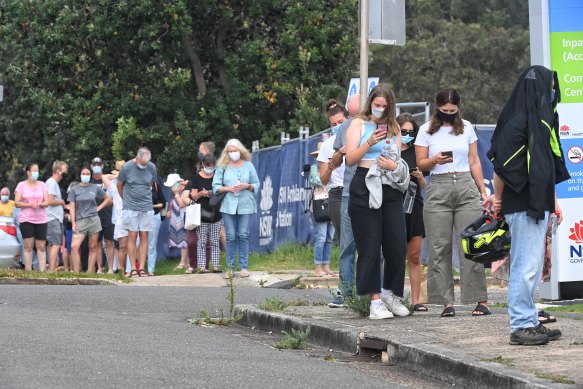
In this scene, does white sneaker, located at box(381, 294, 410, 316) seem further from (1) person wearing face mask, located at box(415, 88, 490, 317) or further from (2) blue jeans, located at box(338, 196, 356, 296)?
(2) blue jeans, located at box(338, 196, 356, 296)

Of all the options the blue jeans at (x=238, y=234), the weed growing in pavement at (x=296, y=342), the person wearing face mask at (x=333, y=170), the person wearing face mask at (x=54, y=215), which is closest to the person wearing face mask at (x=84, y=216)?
the person wearing face mask at (x=54, y=215)

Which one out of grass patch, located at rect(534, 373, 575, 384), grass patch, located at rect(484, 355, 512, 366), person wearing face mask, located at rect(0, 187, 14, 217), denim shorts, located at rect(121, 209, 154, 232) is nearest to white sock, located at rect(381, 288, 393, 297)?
grass patch, located at rect(484, 355, 512, 366)

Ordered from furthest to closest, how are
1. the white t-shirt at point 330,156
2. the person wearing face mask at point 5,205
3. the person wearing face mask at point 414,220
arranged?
the person wearing face mask at point 5,205, the white t-shirt at point 330,156, the person wearing face mask at point 414,220

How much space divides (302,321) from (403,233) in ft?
3.59

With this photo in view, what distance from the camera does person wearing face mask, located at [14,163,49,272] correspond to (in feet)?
71.3

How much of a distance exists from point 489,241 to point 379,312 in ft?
6.11

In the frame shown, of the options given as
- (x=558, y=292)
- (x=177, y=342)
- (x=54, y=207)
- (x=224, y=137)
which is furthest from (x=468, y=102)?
(x=177, y=342)

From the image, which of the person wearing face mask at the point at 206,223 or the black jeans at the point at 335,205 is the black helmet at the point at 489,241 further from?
the person wearing face mask at the point at 206,223

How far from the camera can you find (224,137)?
3028 cm

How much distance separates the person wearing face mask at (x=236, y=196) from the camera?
18.1 meters

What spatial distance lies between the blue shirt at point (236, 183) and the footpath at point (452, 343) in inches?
210

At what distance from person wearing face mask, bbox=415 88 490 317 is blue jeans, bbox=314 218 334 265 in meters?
6.14

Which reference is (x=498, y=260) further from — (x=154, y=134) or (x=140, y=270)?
(x=154, y=134)

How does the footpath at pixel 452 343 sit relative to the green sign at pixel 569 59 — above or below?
below
